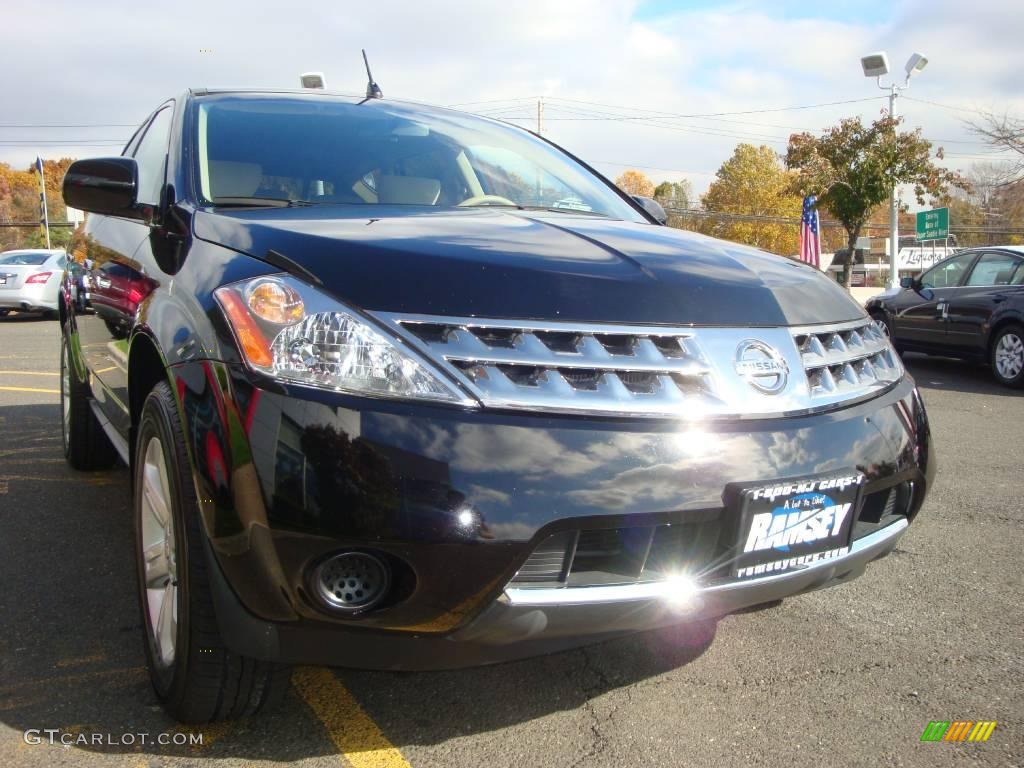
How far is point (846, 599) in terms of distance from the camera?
3.00m

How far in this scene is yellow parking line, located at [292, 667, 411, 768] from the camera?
2.02 metres

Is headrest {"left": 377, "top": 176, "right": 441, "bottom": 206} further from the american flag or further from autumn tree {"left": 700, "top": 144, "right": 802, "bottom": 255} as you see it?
autumn tree {"left": 700, "top": 144, "right": 802, "bottom": 255}

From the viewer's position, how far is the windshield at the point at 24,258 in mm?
16344

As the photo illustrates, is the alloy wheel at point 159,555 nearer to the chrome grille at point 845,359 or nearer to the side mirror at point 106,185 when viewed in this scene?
the side mirror at point 106,185

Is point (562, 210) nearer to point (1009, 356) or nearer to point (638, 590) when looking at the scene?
point (638, 590)

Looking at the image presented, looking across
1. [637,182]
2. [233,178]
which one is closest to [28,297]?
[233,178]

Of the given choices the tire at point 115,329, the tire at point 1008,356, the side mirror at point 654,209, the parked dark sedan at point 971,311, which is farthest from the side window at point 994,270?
the tire at point 115,329

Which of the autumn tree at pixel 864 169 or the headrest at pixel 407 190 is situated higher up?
the autumn tree at pixel 864 169

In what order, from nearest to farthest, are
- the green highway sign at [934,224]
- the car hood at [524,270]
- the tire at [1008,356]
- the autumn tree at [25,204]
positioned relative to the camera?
the car hood at [524,270]
the tire at [1008,356]
the green highway sign at [934,224]
the autumn tree at [25,204]

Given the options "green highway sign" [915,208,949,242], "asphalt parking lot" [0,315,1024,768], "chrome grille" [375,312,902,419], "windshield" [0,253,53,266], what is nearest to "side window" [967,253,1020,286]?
"asphalt parking lot" [0,315,1024,768]

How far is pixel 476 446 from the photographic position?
166 cm

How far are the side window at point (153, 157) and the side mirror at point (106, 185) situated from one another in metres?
0.06

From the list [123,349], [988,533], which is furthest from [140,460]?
[988,533]

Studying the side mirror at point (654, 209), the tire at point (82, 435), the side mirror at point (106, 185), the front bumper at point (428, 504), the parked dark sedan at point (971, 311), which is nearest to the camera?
the front bumper at point (428, 504)
